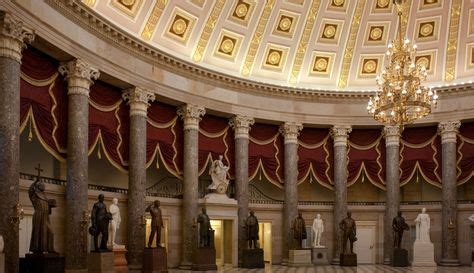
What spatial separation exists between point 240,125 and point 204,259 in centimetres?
721

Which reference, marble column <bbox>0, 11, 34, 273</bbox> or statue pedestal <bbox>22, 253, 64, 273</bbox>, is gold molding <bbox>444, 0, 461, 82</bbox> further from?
statue pedestal <bbox>22, 253, 64, 273</bbox>

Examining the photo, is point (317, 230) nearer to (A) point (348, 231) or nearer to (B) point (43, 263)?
(A) point (348, 231)

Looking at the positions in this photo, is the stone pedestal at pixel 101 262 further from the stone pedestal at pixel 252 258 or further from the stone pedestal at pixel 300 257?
the stone pedestal at pixel 300 257

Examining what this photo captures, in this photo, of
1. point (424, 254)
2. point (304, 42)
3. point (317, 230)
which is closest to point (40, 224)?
point (317, 230)

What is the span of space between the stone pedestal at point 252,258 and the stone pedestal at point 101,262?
8.75 meters

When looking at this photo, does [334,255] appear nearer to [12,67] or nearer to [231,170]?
[231,170]

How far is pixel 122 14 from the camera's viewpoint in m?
22.0

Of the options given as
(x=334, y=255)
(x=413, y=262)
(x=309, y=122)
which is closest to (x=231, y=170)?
(x=309, y=122)

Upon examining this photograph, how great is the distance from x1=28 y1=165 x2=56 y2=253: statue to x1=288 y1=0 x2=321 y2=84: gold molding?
16987 millimetres

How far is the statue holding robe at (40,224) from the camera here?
1477 centimetres

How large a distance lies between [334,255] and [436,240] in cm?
490

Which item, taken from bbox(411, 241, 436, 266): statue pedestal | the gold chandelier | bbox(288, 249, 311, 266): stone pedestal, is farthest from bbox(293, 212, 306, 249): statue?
the gold chandelier

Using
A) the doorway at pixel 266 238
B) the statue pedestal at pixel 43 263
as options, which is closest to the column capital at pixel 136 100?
the statue pedestal at pixel 43 263

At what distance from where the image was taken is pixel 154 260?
20328 millimetres
